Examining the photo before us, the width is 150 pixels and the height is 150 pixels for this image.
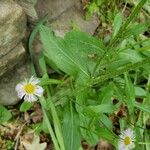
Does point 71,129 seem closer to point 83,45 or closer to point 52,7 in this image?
point 83,45

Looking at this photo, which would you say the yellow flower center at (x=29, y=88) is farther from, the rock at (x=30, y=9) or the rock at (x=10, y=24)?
the rock at (x=30, y=9)

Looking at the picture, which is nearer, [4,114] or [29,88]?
[29,88]

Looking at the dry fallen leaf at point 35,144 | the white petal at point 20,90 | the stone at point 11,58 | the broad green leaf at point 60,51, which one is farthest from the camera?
the dry fallen leaf at point 35,144

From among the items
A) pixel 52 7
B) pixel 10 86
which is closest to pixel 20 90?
pixel 10 86

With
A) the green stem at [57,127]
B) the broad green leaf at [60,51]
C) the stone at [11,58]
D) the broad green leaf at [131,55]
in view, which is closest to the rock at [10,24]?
the stone at [11,58]

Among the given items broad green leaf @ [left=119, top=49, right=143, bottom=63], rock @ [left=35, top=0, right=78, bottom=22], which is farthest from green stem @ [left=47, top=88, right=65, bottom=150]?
rock @ [left=35, top=0, right=78, bottom=22]

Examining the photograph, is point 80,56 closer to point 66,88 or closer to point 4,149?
point 66,88
